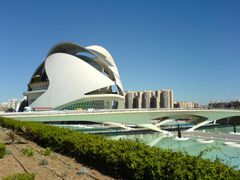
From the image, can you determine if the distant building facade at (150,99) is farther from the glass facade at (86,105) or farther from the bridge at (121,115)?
the glass facade at (86,105)

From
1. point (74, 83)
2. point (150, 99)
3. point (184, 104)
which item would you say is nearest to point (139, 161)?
point (74, 83)

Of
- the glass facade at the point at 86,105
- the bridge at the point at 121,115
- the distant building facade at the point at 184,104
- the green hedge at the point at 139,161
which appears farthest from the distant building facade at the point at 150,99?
the green hedge at the point at 139,161

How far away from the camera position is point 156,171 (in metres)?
6.74

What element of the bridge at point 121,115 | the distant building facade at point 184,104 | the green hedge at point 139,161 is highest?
the distant building facade at point 184,104

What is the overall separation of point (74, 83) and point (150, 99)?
80738 millimetres

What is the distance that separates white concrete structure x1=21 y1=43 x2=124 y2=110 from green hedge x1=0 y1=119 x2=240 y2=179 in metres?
43.8

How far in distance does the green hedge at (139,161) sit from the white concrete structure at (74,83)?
4377 centimetres

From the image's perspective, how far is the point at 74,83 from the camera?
185ft

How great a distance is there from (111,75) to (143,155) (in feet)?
186

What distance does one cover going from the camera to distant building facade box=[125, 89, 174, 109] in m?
130

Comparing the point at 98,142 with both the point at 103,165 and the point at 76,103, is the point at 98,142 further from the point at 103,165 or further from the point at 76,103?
the point at 76,103

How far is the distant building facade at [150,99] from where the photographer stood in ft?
426

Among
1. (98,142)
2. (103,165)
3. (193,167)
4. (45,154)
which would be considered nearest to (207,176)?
(193,167)

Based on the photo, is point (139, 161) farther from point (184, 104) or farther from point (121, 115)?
point (184, 104)
